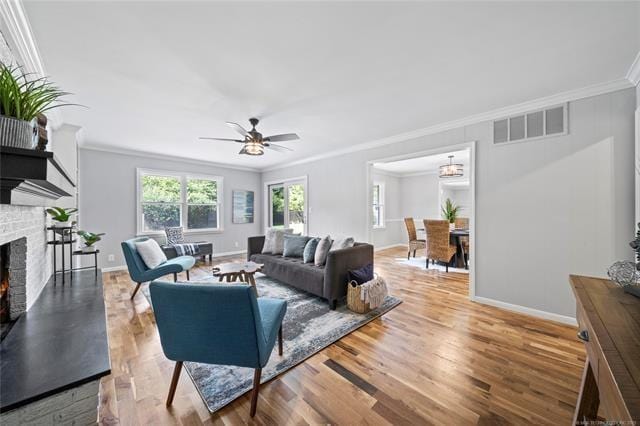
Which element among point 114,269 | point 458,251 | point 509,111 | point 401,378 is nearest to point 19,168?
point 401,378

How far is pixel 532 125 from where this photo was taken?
288cm

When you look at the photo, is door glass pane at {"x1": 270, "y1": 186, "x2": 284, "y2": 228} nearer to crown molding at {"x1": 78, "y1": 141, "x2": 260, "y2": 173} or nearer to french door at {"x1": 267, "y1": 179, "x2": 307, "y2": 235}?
french door at {"x1": 267, "y1": 179, "x2": 307, "y2": 235}

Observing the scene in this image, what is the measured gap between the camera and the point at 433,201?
7.70 m

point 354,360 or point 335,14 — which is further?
point 354,360

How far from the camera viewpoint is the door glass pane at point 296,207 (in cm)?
639

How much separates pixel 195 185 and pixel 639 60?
7067 millimetres

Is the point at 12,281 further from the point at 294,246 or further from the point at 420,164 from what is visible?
the point at 420,164

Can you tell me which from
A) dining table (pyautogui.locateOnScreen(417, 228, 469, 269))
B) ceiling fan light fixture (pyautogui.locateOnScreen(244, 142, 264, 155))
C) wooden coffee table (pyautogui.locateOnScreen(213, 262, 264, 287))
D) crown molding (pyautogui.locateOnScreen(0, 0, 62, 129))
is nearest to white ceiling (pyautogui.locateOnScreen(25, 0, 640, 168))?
crown molding (pyautogui.locateOnScreen(0, 0, 62, 129))

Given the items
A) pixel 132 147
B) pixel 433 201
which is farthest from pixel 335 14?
pixel 433 201

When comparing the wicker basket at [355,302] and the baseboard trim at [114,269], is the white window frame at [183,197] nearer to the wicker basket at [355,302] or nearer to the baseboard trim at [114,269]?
the baseboard trim at [114,269]

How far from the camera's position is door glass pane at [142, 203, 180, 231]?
5.45 meters

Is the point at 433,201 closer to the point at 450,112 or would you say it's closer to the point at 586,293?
the point at 450,112

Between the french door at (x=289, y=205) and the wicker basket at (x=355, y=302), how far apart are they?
3.16 metres

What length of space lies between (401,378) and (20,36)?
357 centimetres
